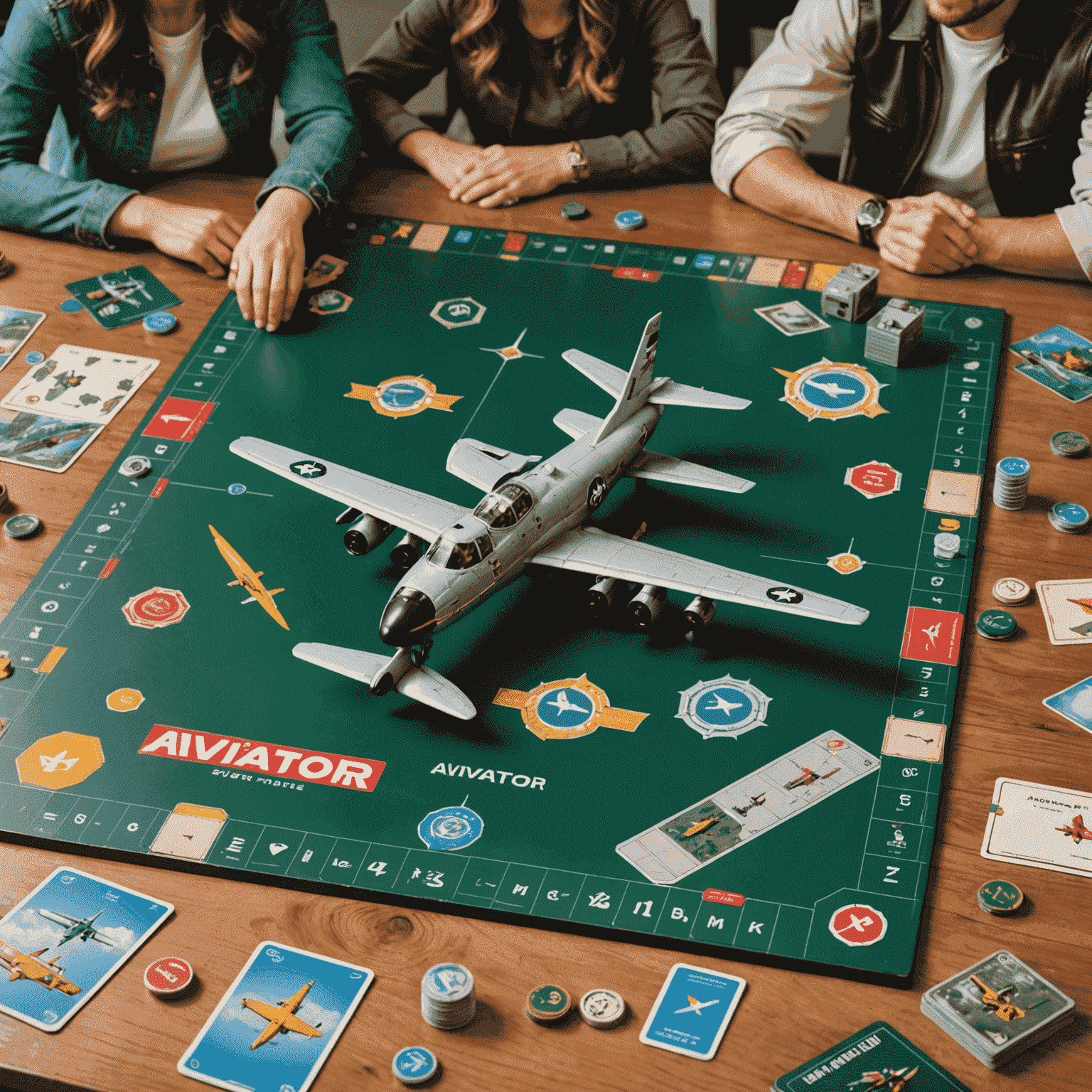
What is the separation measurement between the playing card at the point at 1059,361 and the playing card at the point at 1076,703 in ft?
3.96

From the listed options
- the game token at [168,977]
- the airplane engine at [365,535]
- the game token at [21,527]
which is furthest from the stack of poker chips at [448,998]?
the game token at [21,527]

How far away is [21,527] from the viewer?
375 centimetres

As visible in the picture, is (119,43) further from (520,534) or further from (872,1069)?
(872,1069)

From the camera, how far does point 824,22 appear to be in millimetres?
4793

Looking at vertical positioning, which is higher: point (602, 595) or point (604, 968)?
point (602, 595)

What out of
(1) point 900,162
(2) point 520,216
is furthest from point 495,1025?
(1) point 900,162

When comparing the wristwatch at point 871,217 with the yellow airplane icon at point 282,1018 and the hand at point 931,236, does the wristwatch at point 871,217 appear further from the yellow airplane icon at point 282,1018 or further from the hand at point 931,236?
the yellow airplane icon at point 282,1018

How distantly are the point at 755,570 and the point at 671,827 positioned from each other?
0.86 metres

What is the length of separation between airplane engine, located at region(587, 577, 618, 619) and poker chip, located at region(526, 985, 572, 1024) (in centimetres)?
103

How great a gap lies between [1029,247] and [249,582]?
2.91m

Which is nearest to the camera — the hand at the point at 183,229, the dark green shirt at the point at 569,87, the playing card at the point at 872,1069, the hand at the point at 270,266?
the playing card at the point at 872,1069

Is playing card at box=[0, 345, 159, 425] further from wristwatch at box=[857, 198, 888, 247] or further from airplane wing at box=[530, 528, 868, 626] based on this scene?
wristwatch at box=[857, 198, 888, 247]

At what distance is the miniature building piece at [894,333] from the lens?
408cm

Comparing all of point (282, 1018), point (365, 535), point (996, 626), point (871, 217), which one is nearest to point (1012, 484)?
point (996, 626)
